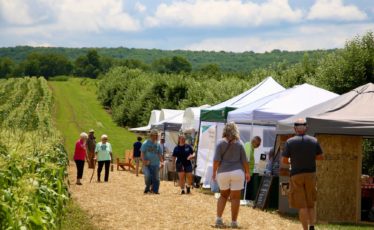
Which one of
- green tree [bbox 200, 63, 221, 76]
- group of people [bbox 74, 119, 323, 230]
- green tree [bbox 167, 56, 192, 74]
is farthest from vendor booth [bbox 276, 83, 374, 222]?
green tree [bbox 167, 56, 192, 74]

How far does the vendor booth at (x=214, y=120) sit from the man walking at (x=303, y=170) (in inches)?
354

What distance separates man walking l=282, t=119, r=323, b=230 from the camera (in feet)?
41.8

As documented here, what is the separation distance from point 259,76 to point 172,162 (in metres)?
17.8

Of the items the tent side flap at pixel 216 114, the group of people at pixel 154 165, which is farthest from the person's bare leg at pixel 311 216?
the group of people at pixel 154 165

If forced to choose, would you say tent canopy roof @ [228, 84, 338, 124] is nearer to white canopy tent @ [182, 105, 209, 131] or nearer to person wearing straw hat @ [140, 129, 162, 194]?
person wearing straw hat @ [140, 129, 162, 194]

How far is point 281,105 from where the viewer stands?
1986 centimetres

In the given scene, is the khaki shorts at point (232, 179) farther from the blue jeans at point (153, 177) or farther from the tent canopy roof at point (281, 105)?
the blue jeans at point (153, 177)

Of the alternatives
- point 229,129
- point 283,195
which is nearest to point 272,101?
point 283,195

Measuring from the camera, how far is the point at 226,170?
1385cm

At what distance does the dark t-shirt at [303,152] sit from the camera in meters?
12.7

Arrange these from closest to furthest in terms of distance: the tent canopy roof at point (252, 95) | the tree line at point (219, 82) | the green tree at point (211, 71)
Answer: the tent canopy roof at point (252, 95)
the tree line at point (219, 82)
the green tree at point (211, 71)

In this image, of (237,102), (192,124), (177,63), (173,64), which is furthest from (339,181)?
(173,64)

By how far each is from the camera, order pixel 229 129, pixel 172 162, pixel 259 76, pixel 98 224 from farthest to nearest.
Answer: pixel 259 76
pixel 172 162
pixel 98 224
pixel 229 129

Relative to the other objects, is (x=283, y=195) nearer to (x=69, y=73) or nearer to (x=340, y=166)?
(x=340, y=166)
